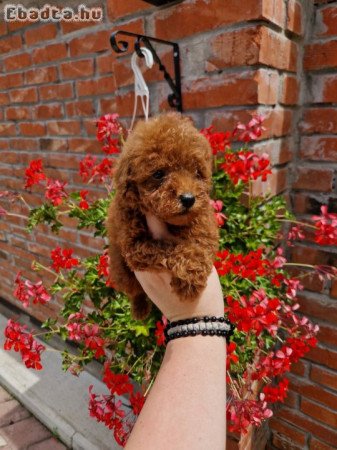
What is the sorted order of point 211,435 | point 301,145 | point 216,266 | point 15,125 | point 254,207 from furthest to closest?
1. point 15,125
2. point 301,145
3. point 254,207
4. point 216,266
5. point 211,435

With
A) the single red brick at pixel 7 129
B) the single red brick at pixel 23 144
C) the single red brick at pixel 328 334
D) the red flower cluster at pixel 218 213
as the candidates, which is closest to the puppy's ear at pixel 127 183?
the red flower cluster at pixel 218 213

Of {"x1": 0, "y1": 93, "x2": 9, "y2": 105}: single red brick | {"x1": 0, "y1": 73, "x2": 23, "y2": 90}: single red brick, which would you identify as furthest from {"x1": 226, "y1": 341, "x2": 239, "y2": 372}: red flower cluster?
{"x1": 0, "y1": 93, "x2": 9, "y2": 105}: single red brick

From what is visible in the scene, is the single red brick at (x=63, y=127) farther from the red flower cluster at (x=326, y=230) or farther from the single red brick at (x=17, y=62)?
the red flower cluster at (x=326, y=230)

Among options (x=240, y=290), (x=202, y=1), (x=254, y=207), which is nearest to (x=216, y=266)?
(x=240, y=290)

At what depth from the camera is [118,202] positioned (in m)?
0.83

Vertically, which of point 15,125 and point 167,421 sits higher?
point 15,125

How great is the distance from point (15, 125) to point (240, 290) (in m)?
1.88

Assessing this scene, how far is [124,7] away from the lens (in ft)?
4.21

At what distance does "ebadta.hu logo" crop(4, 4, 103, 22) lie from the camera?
63.6 inches

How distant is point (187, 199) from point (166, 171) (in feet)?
0.27

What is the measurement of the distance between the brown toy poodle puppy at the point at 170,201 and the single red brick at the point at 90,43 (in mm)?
1000

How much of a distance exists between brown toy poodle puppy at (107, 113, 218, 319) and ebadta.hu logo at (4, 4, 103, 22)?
1.13 meters

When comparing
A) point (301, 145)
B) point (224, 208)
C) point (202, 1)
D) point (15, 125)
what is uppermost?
point (202, 1)

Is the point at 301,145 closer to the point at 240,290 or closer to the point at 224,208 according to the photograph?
the point at 224,208
